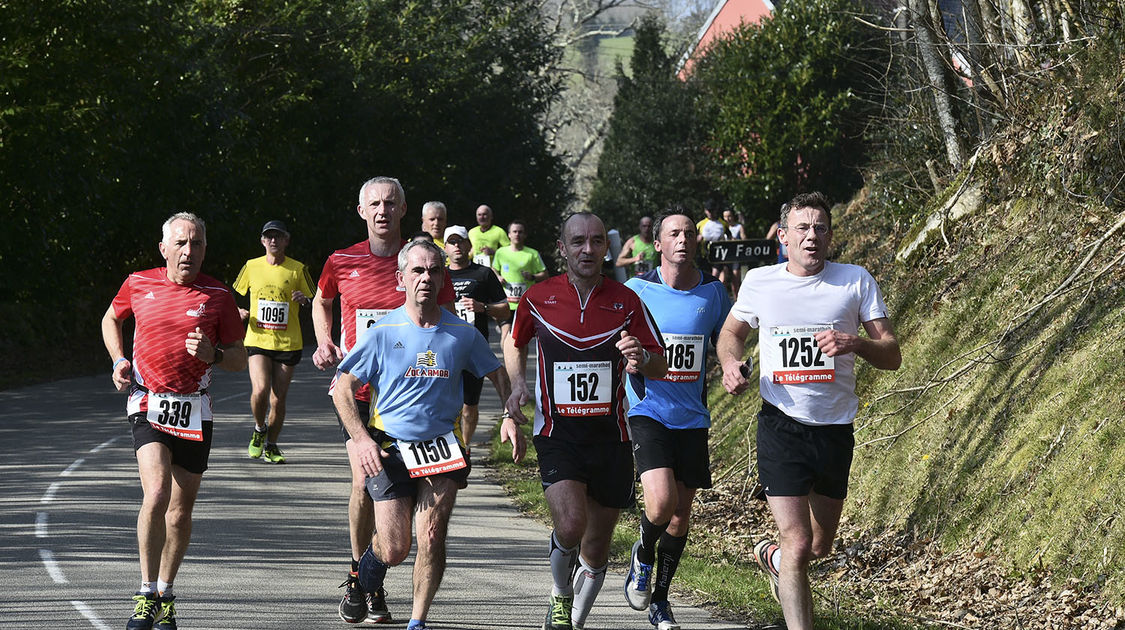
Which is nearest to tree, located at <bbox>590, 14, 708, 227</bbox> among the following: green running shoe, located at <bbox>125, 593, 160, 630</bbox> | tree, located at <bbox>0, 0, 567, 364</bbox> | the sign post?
tree, located at <bbox>0, 0, 567, 364</bbox>

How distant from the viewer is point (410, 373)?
6.46 m

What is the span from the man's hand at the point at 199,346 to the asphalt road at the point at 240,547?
1335 millimetres

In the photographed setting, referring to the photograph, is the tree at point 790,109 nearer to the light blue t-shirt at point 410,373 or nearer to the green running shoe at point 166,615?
the light blue t-shirt at point 410,373

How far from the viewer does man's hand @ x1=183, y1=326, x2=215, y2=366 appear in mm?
6637

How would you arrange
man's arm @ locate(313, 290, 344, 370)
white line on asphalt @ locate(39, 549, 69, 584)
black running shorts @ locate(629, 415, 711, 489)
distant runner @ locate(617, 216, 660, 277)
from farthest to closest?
1. distant runner @ locate(617, 216, 660, 277)
2. white line on asphalt @ locate(39, 549, 69, 584)
3. man's arm @ locate(313, 290, 344, 370)
4. black running shorts @ locate(629, 415, 711, 489)

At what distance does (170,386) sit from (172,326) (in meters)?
0.29

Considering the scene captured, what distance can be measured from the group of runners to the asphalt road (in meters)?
0.45

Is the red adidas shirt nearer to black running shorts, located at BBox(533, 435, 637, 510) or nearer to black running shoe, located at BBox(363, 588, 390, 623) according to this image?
black running shoe, located at BBox(363, 588, 390, 623)

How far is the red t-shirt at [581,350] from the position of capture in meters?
6.57

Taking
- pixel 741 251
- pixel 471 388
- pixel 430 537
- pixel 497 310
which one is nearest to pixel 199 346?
pixel 430 537

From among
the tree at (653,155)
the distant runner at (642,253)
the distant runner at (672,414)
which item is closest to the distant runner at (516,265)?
the distant runner at (642,253)

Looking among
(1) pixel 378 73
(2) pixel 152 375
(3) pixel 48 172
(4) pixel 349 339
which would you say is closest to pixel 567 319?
(4) pixel 349 339

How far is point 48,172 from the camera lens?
21.2 m

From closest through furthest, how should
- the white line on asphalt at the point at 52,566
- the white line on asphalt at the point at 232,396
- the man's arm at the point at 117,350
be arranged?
the man's arm at the point at 117,350 → the white line on asphalt at the point at 52,566 → the white line on asphalt at the point at 232,396
